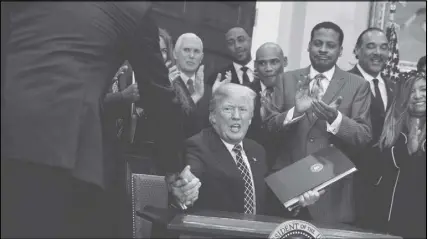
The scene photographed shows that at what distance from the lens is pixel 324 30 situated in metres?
3.57

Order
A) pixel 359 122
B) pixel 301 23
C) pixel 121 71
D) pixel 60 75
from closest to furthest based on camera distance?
pixel 60 75 < pixel 121 71 < pixel 301 23 < pixel 359 122

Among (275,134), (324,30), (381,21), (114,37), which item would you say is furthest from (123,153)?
(381,21)

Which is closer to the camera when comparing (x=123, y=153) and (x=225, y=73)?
(x=123, y=153)

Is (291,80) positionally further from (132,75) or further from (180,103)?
(132,75)

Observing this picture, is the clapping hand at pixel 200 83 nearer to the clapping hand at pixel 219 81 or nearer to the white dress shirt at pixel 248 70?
the clapping hand at pixel 219 81

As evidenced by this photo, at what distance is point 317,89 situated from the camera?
140 inches

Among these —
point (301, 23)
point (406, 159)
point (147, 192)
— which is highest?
point (301, 23)

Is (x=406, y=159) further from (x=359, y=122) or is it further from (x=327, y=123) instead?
(x=327, y=123)

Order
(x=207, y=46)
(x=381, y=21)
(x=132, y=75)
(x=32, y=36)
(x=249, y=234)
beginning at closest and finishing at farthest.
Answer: (x=32, y=36), (x=249, y=234), (x=132, y=75), (x=207, y=46), (x=381, y=21)

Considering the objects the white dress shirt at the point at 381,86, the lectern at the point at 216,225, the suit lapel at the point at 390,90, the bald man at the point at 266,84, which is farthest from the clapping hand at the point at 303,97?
the lectern at the point at 216,225

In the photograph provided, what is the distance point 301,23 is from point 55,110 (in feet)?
4.62

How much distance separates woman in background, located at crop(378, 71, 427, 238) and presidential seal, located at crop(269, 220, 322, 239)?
0.69m

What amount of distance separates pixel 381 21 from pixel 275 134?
89 cm

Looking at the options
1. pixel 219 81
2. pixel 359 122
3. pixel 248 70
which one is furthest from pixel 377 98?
pixel 219 81
